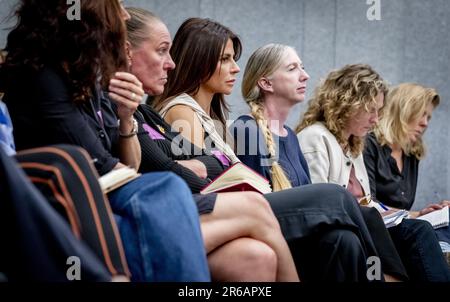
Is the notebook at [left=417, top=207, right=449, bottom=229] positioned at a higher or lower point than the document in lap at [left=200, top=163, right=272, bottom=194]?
lower

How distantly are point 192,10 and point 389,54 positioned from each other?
1.33 m

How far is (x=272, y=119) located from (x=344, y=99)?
1.40 ft

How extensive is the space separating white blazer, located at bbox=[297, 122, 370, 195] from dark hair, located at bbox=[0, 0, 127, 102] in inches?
63.8

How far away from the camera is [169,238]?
1.44 metres

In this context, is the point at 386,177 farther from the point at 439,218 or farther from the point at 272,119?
the point at 272,119

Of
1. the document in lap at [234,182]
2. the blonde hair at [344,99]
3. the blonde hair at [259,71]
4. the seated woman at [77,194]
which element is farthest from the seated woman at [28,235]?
the blonde hair at [344,99]

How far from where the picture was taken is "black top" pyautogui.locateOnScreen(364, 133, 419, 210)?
3.64 m

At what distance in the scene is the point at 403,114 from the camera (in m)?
3.81

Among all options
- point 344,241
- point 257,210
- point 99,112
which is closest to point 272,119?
point 344,241

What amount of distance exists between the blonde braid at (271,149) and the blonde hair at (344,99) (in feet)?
1.26

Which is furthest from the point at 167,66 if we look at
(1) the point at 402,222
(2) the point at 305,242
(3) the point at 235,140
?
(1) the point at 402,222

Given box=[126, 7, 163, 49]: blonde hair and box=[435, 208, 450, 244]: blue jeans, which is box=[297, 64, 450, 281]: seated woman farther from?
box=[126, 7, 163, 49]: blonde hair

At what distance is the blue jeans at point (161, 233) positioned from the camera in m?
1.44

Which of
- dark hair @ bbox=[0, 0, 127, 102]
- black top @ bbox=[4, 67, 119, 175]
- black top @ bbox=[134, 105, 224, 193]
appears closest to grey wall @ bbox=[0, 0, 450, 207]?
black top @ bbox=[134, 105, 224, 193]
